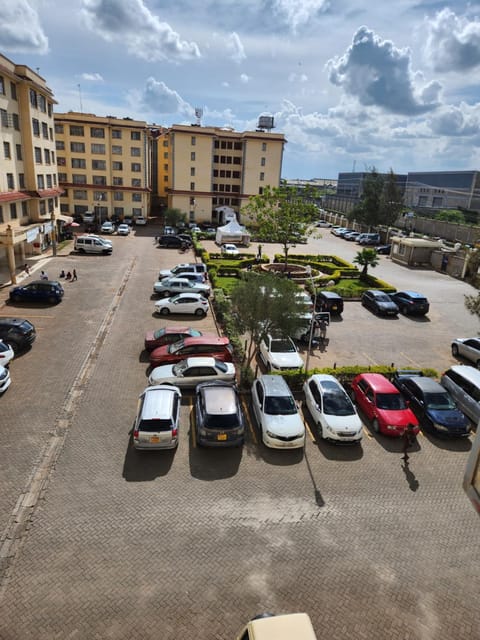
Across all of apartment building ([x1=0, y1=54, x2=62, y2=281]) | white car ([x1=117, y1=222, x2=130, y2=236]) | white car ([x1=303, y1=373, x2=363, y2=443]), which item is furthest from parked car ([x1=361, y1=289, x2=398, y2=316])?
white car ([x1=117, y1=222, x2=130, y2=236])

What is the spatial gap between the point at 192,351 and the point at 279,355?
4.13 meters

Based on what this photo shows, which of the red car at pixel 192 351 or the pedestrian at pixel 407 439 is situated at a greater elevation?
the red car at pixel 192 351

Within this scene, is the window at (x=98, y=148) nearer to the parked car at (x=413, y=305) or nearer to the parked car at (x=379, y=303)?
the parked car at (x=379, y=303)

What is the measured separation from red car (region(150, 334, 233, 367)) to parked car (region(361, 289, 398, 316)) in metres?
14.1

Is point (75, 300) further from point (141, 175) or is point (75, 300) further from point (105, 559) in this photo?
point (141, 175)

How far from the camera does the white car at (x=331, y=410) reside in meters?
14.3

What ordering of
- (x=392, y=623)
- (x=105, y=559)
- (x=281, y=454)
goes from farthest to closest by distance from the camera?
(x=281, y=454)
(x=105, y=559)
(x=392, y=623)

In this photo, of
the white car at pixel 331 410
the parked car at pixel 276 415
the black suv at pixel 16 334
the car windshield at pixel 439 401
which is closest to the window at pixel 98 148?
the black suv at pixel 16 334

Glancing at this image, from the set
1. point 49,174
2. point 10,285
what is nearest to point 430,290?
point 10,285

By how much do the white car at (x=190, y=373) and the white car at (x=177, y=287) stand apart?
12794mm

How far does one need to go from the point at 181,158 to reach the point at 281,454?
199ft

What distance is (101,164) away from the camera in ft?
210

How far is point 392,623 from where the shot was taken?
28.2ft

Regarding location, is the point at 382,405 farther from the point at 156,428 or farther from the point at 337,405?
the point at 156,428
